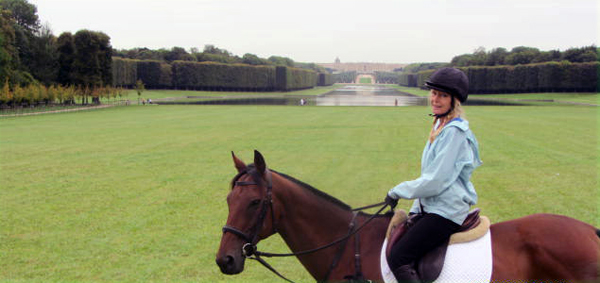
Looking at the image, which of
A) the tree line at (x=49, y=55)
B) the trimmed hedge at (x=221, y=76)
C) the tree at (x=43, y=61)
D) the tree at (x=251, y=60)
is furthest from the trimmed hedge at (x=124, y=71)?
the tree at (x=251, y=60)

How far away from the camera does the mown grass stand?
23.1ft

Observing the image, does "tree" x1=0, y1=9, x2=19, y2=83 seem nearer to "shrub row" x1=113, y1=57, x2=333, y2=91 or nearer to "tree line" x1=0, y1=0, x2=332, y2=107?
"tree line" x1=0, y1=0, x2=332, y2=107

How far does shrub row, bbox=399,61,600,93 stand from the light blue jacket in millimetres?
77565

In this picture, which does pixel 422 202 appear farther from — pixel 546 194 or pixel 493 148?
pixel 493 148

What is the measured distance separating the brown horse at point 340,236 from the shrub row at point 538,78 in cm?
7723

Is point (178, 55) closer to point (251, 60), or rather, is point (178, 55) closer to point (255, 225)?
point (251, 60)

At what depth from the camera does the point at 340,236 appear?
367 centimetres

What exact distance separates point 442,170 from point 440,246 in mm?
593

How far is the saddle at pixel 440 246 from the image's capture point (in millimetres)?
3215

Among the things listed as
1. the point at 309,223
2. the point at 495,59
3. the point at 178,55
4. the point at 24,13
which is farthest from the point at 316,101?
the point at 309,223

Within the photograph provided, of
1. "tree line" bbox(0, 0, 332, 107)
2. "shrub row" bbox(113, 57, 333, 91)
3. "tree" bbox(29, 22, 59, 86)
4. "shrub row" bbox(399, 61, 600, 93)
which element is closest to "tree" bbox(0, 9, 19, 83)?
"tree line" bbox(0, 0, 332, 107)

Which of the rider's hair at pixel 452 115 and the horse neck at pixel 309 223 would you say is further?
the horse neck at pixel 309 223

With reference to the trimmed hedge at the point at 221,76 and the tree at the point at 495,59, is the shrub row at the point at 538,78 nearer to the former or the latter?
the tree at the point at 495,59

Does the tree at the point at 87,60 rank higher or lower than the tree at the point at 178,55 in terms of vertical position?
lower
